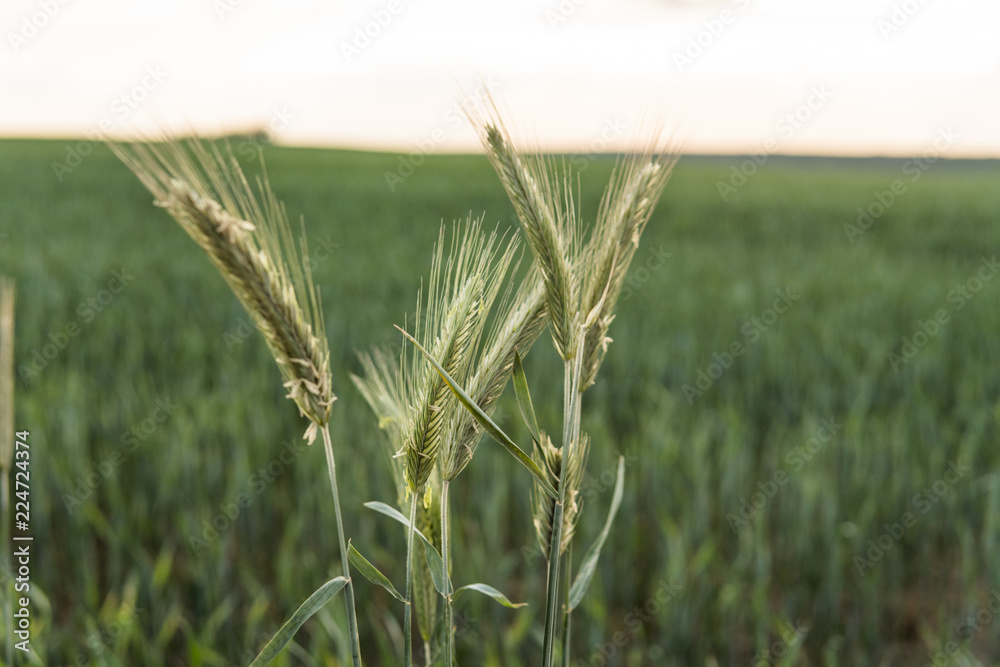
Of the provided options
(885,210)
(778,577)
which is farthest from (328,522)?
(885,210)

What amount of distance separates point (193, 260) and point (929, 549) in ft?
24.9

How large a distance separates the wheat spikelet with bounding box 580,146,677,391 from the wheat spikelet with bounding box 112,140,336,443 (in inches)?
9.6

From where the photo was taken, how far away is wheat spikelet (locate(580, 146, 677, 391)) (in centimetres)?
68

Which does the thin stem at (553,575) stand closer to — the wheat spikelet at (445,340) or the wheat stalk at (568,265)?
the wheat stalk at (568,265)

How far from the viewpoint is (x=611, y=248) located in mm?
691

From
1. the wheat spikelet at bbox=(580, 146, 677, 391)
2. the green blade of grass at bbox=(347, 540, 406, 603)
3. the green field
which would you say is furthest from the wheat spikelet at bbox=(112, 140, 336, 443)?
the green field

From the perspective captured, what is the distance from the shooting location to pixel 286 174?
792 inches

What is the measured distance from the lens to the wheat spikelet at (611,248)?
2.23ft

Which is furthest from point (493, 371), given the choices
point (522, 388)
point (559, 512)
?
point (559, 512)

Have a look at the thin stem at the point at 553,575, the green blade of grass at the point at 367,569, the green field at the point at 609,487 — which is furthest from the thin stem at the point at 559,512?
the green field at the point at 609,487

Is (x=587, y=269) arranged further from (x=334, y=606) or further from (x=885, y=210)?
(x=885, y=210)

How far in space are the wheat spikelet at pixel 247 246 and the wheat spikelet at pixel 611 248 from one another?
0.80 feet

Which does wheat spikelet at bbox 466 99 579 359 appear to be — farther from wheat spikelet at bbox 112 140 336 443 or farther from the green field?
the green field

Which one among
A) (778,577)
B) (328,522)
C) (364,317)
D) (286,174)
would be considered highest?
(286,174)
